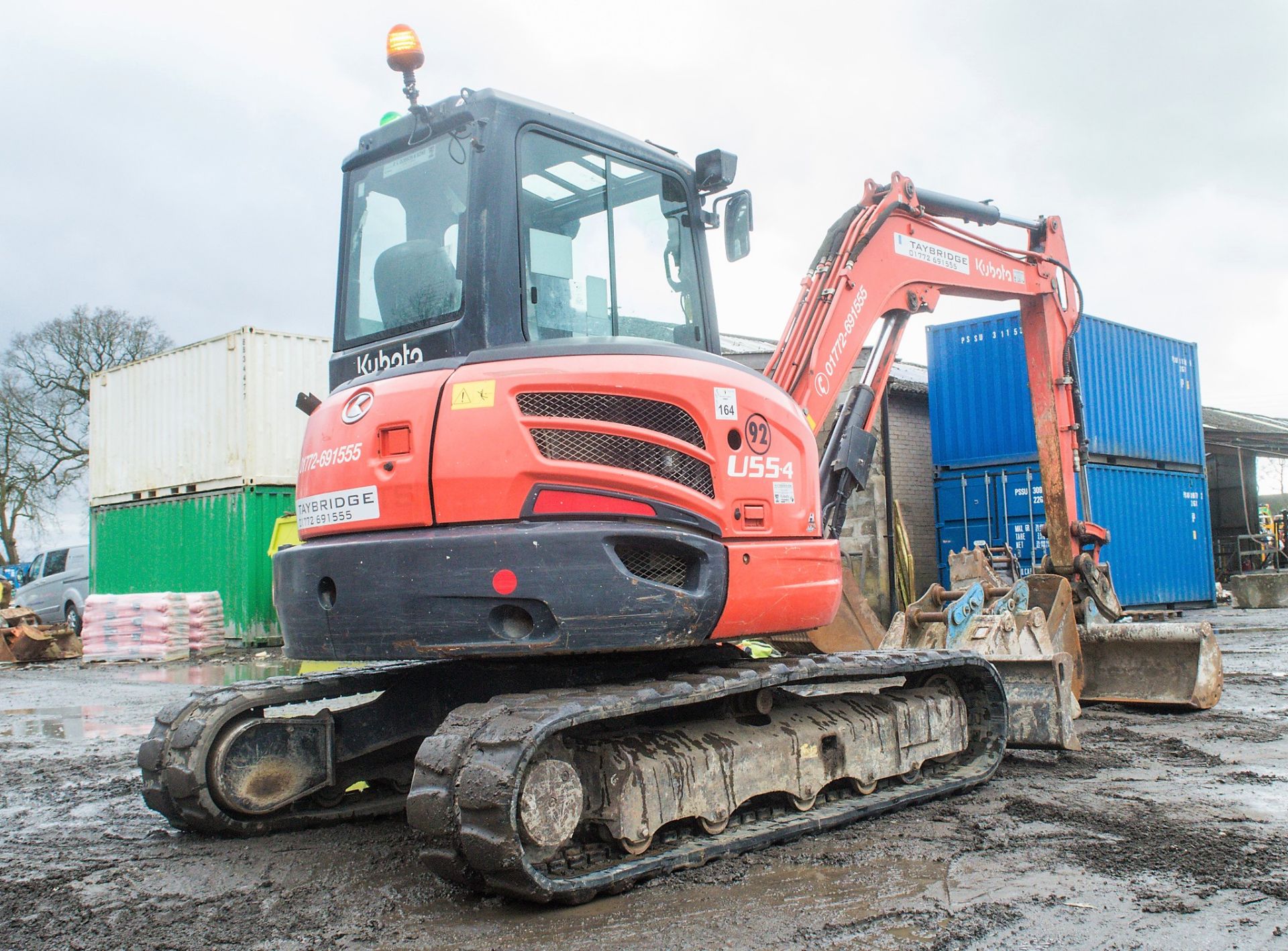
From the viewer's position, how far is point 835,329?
655cm

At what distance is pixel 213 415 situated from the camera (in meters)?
18.4

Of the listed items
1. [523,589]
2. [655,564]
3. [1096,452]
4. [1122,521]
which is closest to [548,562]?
[523,589]

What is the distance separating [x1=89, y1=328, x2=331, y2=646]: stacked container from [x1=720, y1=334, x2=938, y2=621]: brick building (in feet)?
23.9

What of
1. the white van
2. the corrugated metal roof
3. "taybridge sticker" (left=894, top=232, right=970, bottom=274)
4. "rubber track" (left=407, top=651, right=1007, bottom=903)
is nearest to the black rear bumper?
"rubber track" (left=407, top=651, right=1007, bottom=903)

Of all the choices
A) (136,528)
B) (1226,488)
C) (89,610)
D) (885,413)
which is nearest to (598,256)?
(885,413)

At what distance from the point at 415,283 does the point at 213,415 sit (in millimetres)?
15027

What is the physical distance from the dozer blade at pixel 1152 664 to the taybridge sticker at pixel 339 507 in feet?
19.5

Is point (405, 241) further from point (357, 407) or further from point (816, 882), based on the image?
point (816, 882)

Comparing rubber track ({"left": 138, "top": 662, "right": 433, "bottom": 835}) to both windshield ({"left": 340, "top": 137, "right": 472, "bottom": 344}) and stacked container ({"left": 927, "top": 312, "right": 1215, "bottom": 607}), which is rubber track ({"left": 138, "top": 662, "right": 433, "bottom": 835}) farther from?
stacked container ({"left": 927, "top": 312, "right": 1215, "bottom": 607})

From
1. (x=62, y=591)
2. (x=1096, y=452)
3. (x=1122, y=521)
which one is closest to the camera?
(x=1096, y=452)

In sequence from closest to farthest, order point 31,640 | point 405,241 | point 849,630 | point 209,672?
point 405,241 < point 849,630 < point 209,672 < point 31,640

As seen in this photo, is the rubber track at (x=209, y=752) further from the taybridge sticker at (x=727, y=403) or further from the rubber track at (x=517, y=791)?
the taybridge sticker at (x=727, y=403)

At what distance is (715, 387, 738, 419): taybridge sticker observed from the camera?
4.43m

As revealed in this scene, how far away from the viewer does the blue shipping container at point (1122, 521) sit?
640 inches
